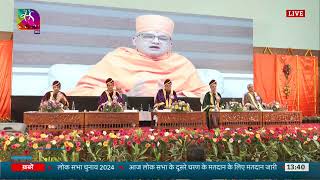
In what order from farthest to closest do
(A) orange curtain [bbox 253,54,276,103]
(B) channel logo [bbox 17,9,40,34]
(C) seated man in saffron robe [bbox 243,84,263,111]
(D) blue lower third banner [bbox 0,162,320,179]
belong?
(A) orange curtain [bbox 253,54,276,103] → (B) channel logo [bbox 17,9,40,34] → (C) seated man in saffron robe [bbox 243,84,263,111] → (D) blue lower third banner [bbox 0,162,320,179]

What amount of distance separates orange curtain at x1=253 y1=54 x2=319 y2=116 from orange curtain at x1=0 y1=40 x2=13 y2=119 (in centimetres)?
771

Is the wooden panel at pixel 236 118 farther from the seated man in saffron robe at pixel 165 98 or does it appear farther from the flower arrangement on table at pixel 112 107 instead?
the flower arrangement on table at pixel 112 107

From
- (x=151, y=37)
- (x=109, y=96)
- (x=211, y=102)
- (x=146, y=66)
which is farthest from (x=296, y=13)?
(x=109, y=96)

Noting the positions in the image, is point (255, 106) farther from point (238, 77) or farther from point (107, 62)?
point (107, 62)

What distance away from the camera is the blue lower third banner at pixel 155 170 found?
2.38 meters

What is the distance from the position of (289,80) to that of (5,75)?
9.21m

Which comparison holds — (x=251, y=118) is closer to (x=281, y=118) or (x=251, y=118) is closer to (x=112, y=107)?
(x=281, y=118)

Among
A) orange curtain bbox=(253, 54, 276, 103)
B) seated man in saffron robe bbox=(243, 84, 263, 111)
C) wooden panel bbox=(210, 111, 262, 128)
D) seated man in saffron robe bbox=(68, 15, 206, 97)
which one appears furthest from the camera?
orange curtain bbox=(253, 54, 276, 103)

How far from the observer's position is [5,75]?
9.46 meters

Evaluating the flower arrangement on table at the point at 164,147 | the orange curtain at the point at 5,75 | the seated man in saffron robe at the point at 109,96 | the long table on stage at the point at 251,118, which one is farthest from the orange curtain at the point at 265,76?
the flower arrangement on table at the point at 164,147

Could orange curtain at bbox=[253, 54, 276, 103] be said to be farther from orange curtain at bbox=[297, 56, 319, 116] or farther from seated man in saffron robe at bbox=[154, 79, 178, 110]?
seated man in saffron robe at bbox=[154, 79, 178, 110]

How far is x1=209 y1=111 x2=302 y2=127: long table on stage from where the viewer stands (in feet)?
23.3

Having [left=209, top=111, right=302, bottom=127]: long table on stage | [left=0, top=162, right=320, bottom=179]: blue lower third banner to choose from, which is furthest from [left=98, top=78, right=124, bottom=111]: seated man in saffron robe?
[left=0, top=162, right=320, bottom=179]: blue lower third banner

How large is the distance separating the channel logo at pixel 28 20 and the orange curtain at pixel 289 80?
23.1 ft
